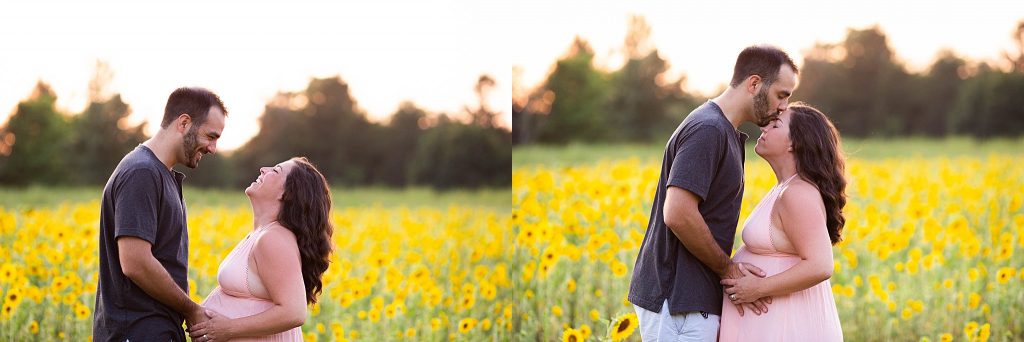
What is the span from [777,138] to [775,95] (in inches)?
5.5

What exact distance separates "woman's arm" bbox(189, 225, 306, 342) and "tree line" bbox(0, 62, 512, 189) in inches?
130

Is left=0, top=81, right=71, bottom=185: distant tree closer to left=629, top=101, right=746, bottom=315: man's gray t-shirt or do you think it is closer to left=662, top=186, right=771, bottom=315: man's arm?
left=629, top=101, right=746, bottom=315: man's gray t-shirt

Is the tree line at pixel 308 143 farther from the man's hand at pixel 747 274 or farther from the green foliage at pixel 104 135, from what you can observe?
the man's hand at pixel 747 274

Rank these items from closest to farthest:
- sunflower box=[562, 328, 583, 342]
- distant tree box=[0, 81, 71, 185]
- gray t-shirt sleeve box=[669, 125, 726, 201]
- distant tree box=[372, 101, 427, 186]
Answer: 1. gray t-shirt sleeve box=[669, 125, 726, 201]
2. sunflower box=[562, 328, 583, 342]
3. distant tree box=[0, 81, 71, 185]
4. distant tree box=[372, 101, 427, 186]

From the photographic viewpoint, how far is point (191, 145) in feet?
9.32

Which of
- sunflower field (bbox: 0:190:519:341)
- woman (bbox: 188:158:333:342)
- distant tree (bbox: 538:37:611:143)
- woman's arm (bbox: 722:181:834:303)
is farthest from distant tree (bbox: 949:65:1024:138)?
woman (bbox: 188:158:333:342)

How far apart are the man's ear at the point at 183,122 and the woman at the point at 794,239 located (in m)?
1.70

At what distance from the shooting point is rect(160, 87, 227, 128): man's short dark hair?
9.36 feet

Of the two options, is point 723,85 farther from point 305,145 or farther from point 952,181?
point 305,145

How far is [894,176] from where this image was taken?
7.17m

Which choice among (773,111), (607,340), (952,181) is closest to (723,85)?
(952,181)

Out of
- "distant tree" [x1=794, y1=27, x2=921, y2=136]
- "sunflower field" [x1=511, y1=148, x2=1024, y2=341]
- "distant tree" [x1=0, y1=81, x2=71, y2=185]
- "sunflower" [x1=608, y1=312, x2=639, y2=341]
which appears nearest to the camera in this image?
"sunflower" [x1=608, y1=312, x2=639, y2=341]

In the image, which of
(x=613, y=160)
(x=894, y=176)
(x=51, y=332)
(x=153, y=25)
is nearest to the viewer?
(x=51, y=332)

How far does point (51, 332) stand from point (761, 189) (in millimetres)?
4379
